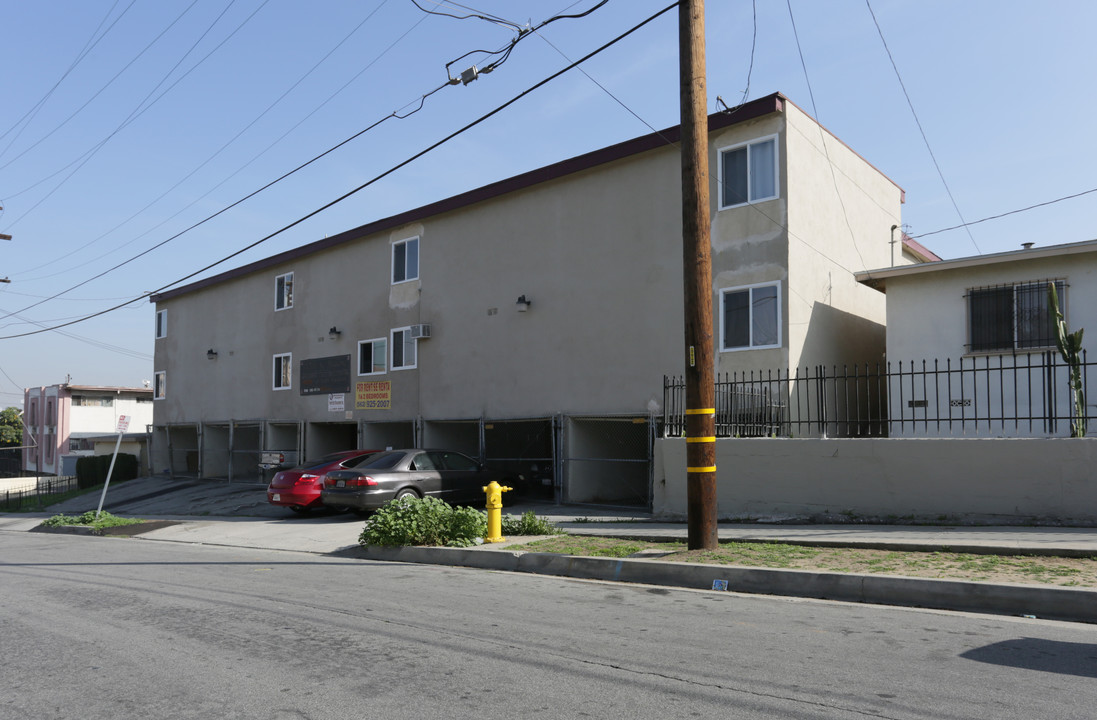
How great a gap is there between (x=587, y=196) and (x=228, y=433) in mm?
19029

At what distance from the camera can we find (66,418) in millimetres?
52094

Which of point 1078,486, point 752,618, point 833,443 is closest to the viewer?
point 752,618

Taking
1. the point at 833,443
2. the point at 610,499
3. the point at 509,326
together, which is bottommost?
the point at 610,499

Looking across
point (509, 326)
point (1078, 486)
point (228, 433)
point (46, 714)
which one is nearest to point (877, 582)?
point (1078, 486)

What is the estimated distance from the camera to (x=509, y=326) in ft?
65.0

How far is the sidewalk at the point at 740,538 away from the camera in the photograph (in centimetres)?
703

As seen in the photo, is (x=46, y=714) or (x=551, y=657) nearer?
(x=46, y=714)

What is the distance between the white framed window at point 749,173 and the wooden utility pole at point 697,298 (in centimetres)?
602

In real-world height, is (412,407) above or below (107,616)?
above

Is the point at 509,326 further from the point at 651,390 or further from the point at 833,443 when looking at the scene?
the point at 833,443

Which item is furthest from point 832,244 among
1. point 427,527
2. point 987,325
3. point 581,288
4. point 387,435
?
point 387,435

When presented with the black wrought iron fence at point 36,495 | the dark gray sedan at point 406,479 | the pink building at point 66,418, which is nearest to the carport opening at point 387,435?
the dark gray sedan at point 406,479

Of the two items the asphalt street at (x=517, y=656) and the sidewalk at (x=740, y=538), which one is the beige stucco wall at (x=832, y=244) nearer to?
the sidewalk at (x=740, y=538)

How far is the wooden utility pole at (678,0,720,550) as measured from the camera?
31.2 ft
